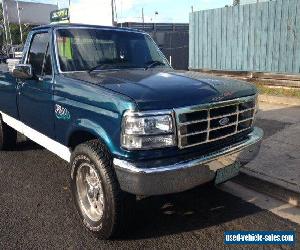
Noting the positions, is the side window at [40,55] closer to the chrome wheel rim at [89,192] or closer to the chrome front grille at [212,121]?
the chrome wheel rim at [89,192]

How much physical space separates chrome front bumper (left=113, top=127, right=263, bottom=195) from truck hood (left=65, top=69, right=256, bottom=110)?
0.50m

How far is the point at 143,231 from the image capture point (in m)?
3.76

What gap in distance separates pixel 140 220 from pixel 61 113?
4.68 feet

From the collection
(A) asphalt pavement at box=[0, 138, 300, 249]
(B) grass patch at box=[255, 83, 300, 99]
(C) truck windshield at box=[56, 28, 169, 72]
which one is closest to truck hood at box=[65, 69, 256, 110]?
(C) truck windshield at box=[56, 28, 169, 72]

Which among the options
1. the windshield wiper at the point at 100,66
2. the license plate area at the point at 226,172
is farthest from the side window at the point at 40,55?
the license plate area at the point at 226,172

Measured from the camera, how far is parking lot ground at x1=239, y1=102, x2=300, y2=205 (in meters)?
4.50

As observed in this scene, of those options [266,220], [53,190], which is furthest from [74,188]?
[266,220]

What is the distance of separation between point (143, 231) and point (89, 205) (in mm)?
632

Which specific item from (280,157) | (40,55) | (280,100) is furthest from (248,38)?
(40,55)

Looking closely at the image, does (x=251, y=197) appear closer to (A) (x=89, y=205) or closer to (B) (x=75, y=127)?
(A) (x=89, y=205)

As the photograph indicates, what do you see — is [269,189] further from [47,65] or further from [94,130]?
[47,65]

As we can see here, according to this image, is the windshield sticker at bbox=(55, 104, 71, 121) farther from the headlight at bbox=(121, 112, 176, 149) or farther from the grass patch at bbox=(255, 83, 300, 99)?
the grass patch at bbox=(255, 83, 300, 99)

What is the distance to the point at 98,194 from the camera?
12.0 feet

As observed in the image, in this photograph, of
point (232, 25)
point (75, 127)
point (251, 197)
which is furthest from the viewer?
point (232, 25)
